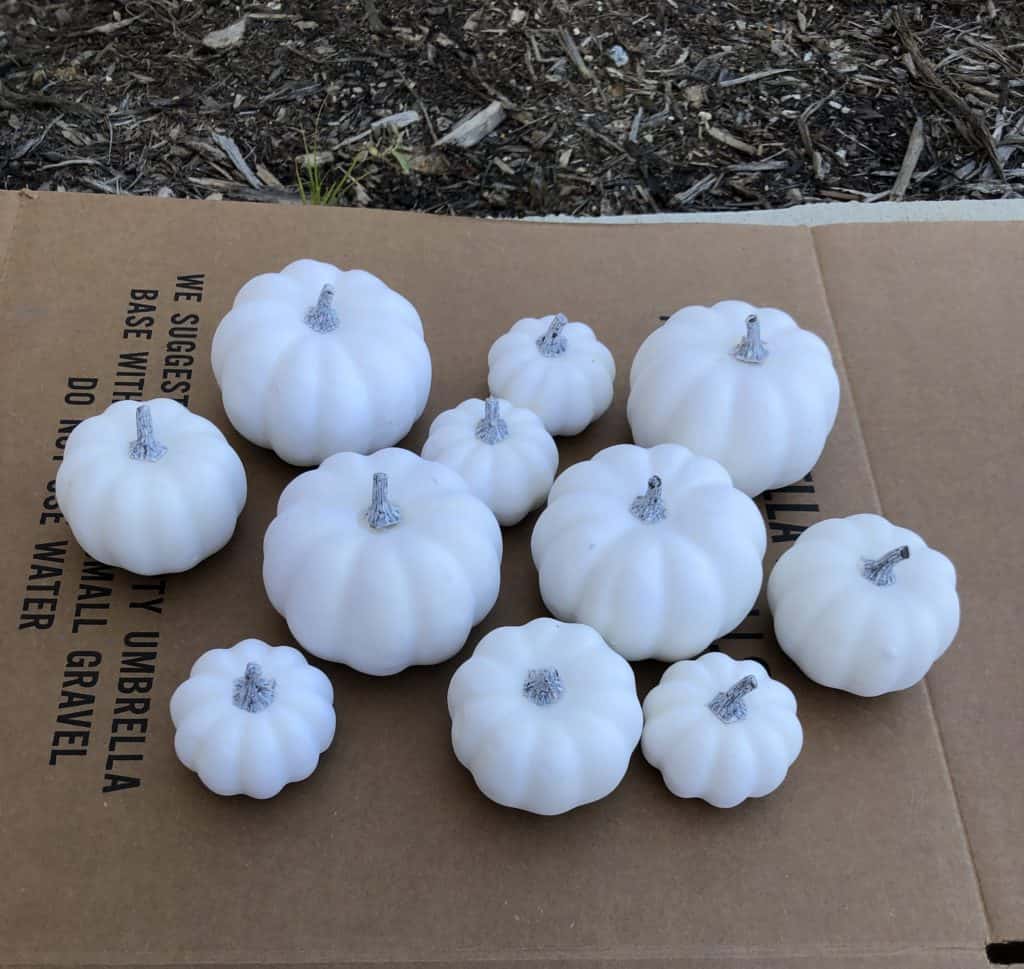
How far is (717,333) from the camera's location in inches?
60.2

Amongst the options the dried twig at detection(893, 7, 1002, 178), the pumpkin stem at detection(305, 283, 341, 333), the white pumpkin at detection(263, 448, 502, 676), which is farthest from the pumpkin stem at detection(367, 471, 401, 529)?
the dried twig at detection(893, 7, 1002, 178)

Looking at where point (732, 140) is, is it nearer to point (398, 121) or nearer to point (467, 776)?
point (398, 121)

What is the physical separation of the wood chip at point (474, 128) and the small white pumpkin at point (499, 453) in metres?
1.18

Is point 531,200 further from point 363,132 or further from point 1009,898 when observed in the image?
point 1009,898

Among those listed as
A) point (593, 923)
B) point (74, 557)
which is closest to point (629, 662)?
point (593, 923)

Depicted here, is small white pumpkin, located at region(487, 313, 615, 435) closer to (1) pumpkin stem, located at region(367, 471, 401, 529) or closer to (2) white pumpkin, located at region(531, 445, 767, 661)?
(2) white pumpkin, located at region(531, 445, 767, 661)

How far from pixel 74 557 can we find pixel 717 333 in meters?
0.92

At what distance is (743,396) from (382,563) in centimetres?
54

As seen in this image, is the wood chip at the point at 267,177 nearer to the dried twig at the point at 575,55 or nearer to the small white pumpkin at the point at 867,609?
the dried twig at the point at 575,55

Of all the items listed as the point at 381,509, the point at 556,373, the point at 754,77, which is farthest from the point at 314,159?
the point at 381,509

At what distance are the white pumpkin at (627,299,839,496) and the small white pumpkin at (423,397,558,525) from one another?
0.57 ft

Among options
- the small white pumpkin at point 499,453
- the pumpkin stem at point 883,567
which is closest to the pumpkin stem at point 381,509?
the small white pumpkin at point 499,453

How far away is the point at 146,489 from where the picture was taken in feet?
4.44

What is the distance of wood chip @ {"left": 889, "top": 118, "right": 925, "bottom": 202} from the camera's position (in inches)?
94.8
